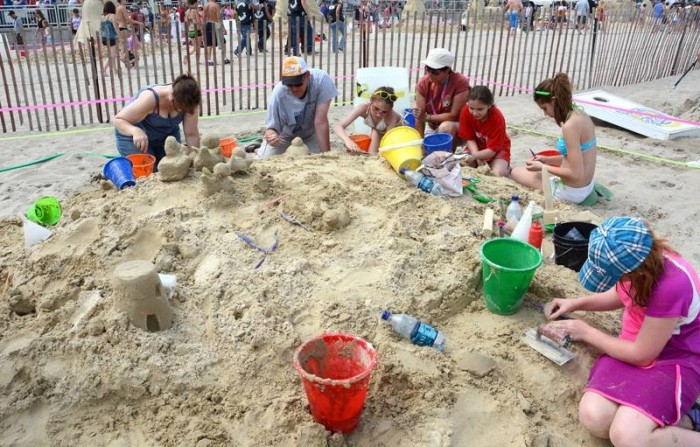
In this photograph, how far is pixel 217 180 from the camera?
3539 mm

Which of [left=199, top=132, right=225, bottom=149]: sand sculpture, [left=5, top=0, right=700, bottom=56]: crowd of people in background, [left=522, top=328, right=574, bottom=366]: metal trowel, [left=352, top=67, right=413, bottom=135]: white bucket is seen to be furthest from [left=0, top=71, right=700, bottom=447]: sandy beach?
[left=5, top=0, right=700, bottom=56]: crowd of people in background

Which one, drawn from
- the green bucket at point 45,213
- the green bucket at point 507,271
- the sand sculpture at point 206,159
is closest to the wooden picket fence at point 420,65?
the green bucket at point 45,213

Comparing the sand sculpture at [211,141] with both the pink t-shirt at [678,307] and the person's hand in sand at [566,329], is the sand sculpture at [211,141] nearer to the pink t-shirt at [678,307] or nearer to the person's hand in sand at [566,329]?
the person's hand in sand at [566,329]

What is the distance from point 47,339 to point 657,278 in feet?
8.89

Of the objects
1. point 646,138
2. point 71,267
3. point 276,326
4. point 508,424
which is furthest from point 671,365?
point 646,138

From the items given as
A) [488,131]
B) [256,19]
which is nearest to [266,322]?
[488,131]

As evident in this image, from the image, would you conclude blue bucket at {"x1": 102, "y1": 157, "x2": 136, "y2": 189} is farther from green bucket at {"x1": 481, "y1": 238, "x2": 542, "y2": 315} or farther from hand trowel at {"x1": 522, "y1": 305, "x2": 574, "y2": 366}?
hand trowel at {"x1": 522, "y1": 305, "x2": 574, "y2": 366}

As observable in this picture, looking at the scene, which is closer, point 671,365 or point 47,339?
point 671,365

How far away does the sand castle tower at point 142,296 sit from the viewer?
8.32ft

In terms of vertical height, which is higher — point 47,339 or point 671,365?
point 671,365

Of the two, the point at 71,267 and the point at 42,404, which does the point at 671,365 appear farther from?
the point at 71,267

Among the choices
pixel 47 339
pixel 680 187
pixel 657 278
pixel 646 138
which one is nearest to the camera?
pixel 657 278

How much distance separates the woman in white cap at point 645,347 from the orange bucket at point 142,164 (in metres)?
3.38

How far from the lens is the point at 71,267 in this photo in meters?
3.14
